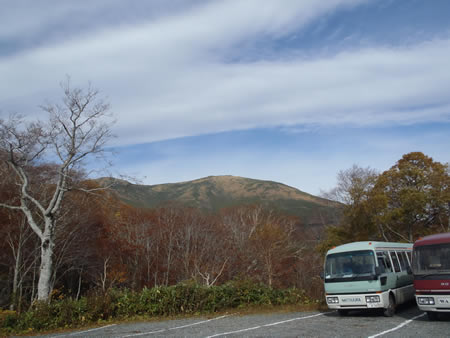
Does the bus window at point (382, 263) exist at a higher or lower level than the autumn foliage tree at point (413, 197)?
lower

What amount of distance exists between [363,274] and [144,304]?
7.73 meters

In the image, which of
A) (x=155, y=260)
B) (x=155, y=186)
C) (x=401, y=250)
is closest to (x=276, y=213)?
(x=155, y=260)

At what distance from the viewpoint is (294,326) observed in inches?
428

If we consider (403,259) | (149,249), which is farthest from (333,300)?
(149,249)

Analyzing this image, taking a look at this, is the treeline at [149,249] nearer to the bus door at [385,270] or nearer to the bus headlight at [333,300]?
the bus headlight at [333,300]

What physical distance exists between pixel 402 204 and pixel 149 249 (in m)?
27.0

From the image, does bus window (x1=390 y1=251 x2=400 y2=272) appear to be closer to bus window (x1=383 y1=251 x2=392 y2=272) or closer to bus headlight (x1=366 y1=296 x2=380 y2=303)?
bus window (x1=383 y1=251 x2=392 y2=272)

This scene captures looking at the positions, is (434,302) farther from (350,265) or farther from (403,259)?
(403,259)

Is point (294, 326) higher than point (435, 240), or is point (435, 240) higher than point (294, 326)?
point (435, 240)

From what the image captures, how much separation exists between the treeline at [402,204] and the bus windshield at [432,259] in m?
18.1

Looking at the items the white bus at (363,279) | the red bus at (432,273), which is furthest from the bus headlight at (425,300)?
the white bus at (363,279)

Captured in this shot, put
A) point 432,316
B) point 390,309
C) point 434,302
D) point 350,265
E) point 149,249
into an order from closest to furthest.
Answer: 1. point 434,302
2. point 432,316
3. point 390,309
4. point 350,265
5. point 149,249

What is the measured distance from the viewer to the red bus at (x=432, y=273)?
33.6 feet

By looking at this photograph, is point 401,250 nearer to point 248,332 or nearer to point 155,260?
point 248,332
